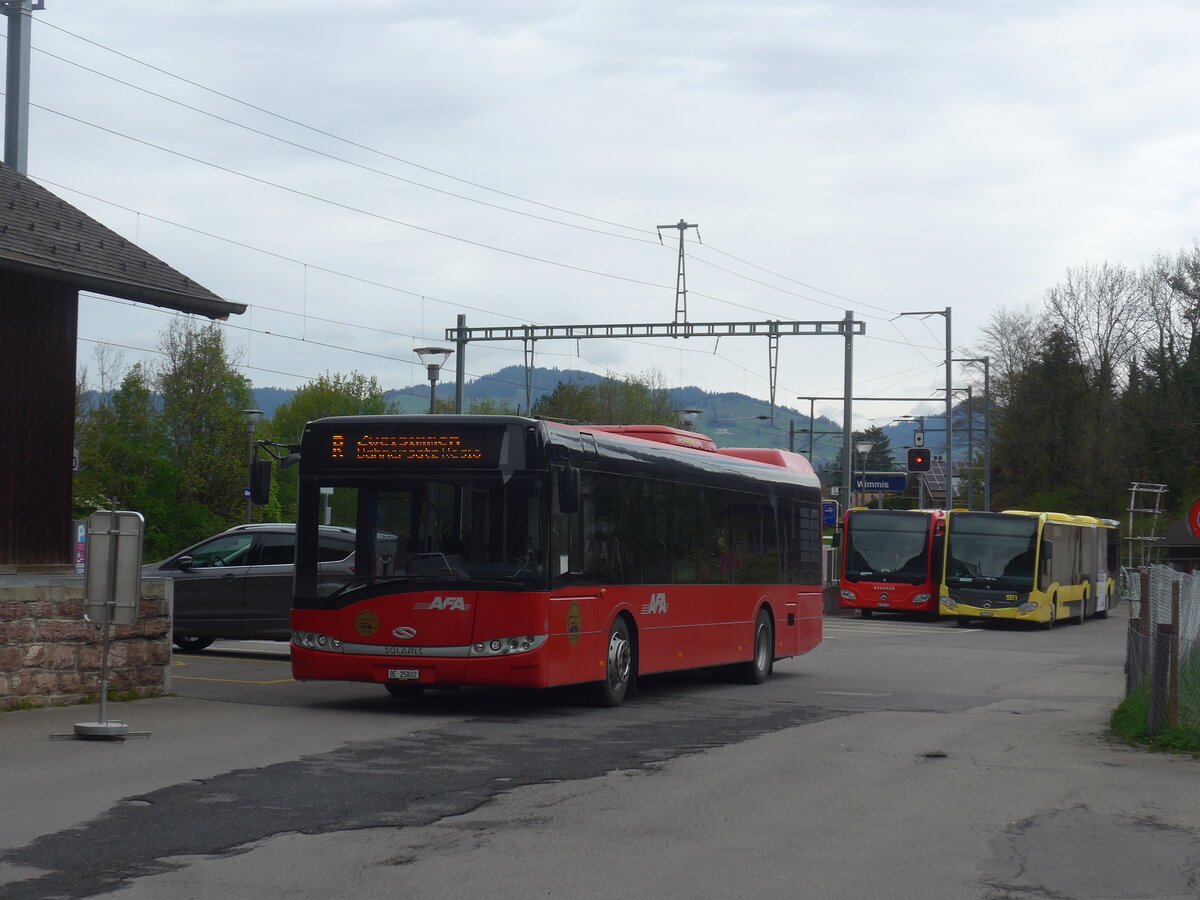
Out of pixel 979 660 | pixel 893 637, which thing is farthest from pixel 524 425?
pixel 893 637

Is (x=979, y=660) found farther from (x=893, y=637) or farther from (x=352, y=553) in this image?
(x=352, y=553)

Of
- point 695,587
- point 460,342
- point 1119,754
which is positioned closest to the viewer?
point 1119,754

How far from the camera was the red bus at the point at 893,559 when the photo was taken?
130 feet

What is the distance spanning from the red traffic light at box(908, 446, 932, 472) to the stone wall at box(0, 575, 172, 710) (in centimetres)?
3243

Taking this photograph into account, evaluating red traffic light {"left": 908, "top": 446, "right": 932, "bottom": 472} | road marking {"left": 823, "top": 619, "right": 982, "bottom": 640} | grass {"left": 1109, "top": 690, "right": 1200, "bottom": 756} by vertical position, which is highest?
red traffic light {"left": 908, "top": 446, "right": 932, "bottom": 472}

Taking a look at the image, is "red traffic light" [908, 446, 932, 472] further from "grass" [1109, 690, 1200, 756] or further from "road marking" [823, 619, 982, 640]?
"grass" [1109, 690, 1200, 756]

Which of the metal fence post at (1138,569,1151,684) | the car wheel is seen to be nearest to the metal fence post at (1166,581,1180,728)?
the metal fence post at (1138,569,1151,684)

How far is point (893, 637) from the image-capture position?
31484mm

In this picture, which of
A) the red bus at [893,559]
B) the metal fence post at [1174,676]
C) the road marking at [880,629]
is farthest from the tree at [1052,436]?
the metal fence post at [1174,676]

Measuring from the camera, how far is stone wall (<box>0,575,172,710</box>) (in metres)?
13.1

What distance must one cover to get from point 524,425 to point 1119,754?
18.3ft

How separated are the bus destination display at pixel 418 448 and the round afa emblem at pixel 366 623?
1.36 m

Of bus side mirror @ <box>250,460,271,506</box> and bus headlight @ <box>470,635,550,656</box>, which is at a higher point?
bus side mirror @ <box>250,460,271,506</box>

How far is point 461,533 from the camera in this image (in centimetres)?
1351
